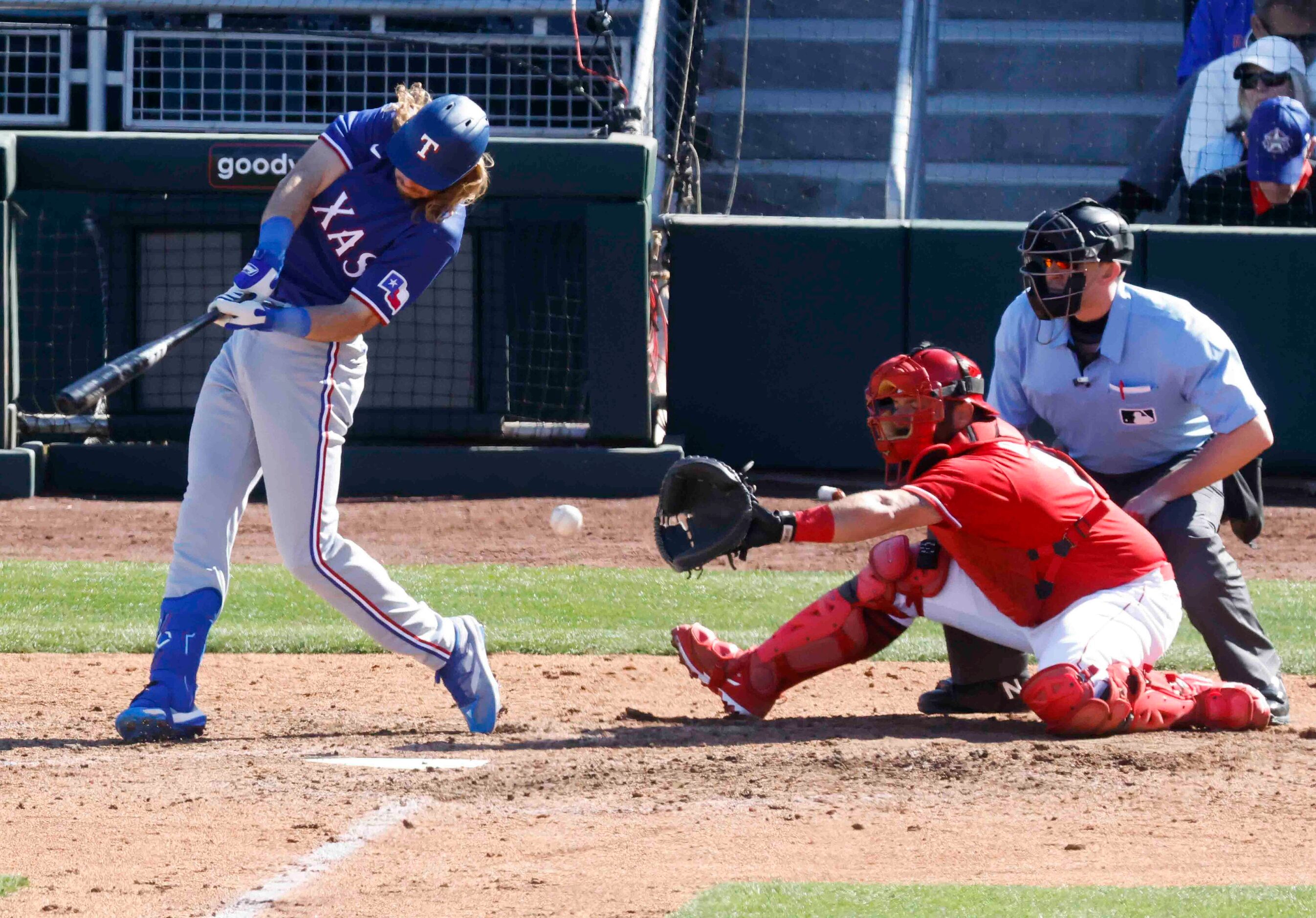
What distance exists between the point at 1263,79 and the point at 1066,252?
688cm

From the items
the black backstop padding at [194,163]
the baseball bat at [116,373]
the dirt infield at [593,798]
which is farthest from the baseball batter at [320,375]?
the black backstop padding at [194,163]

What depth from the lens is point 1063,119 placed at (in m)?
12.9

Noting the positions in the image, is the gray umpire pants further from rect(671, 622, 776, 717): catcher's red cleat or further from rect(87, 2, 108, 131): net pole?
rect(87, 2, 108, 131): net pole

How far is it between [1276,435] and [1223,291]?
92 centimetres

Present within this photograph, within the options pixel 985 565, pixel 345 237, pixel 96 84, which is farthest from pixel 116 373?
pixel 96 84

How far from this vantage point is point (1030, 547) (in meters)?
4.30

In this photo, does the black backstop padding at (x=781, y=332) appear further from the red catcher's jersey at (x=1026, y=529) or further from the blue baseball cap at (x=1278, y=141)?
the red catcher's jersey at (x=1026, y=529)

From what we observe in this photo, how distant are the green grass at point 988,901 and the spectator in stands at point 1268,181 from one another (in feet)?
26.5

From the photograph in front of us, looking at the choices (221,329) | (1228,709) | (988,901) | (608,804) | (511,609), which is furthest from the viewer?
(221,329)

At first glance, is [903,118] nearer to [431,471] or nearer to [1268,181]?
[1268,181]

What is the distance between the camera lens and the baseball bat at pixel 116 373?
377 centimetres

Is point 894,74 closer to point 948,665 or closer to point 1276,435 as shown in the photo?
point 1276,435

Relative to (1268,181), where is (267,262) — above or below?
below

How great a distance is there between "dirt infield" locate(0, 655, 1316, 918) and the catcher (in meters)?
0.14
